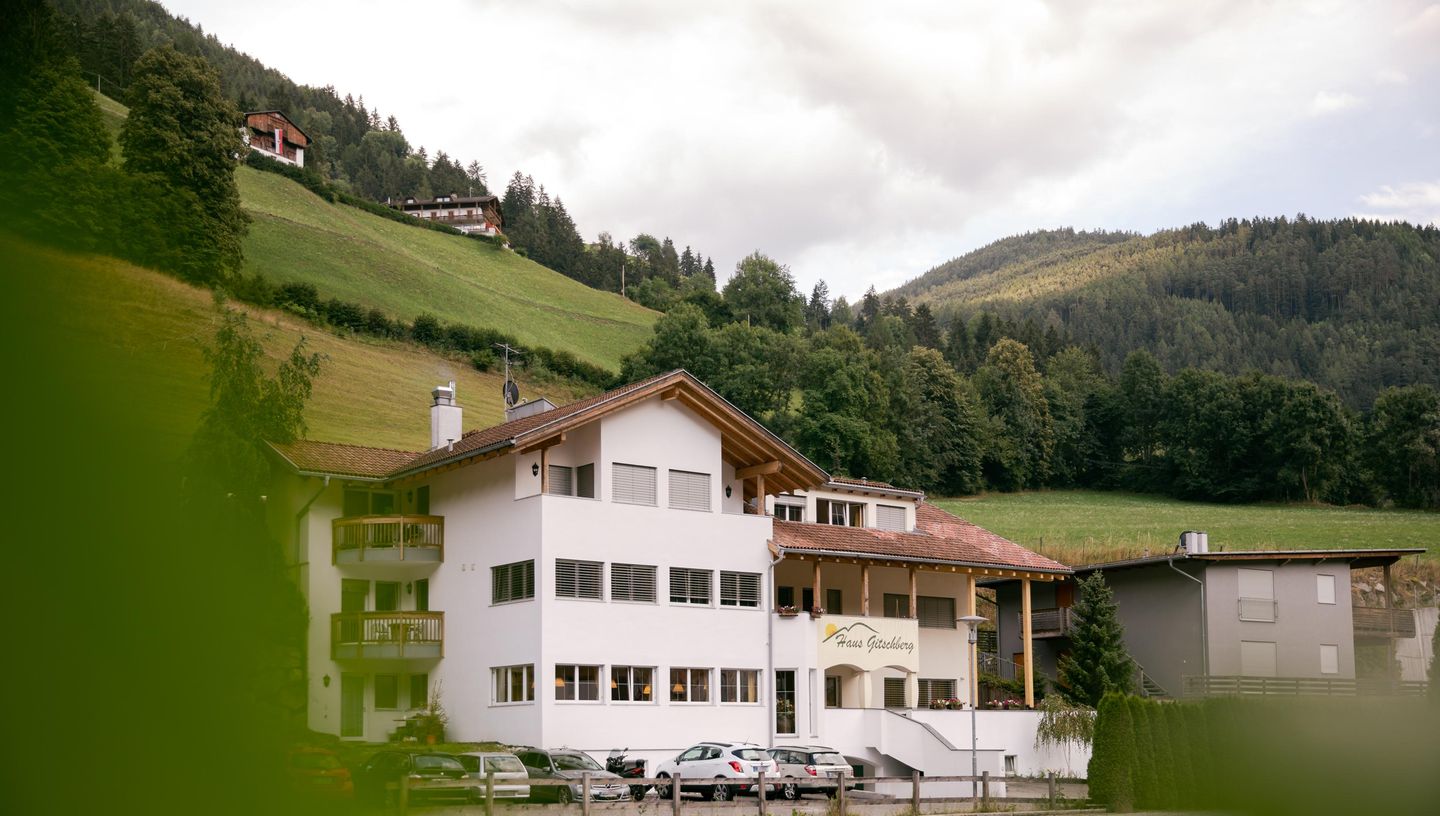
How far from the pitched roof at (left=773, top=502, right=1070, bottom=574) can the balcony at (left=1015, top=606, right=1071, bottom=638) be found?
6195 millimetres

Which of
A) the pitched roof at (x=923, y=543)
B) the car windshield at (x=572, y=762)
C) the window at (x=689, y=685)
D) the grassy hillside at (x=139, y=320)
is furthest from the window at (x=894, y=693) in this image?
the grassy hillside at (x=139, y=320)

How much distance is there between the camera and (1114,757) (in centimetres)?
3597

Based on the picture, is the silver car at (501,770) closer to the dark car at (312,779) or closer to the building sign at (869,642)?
the building sign at (869,642)

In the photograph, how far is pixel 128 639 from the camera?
50.1 inches

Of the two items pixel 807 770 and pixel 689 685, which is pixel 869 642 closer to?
pixel 689 685

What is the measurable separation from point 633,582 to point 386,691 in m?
9.98

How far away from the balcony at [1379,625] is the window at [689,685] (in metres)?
32.5

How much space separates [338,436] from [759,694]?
4111 centimetres

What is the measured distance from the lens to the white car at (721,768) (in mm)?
37031

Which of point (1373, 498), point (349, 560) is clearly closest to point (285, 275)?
point (349, 560)

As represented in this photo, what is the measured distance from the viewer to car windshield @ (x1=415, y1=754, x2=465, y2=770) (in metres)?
31.7

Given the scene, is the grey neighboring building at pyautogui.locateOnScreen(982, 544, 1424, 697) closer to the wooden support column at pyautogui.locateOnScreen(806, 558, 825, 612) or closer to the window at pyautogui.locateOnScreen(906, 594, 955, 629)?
the window at pyautogui.locateOnScreen(906, 594, 955, 629)

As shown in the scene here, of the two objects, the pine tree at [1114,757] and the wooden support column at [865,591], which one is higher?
the wooden support column at [865,591]

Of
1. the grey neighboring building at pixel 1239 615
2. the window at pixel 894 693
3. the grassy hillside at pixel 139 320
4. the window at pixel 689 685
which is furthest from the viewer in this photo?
the grey neighboring building at pixel 1239 615
